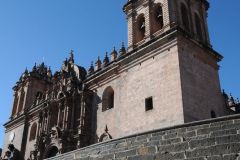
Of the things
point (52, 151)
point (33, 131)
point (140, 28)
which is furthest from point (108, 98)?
point (33, 131)

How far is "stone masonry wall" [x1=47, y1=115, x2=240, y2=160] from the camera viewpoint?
6339mm

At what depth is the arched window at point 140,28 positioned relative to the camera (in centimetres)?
2045

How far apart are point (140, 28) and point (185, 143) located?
14631mm

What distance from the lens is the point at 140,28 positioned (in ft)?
68.3

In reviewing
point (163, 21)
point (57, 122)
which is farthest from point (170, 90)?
point (57, 122)

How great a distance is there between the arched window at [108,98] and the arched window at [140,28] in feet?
12.6

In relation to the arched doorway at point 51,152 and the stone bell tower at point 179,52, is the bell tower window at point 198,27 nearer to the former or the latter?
the stone bell tower at point 179,52

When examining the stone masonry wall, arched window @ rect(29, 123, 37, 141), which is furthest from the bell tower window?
arched window @ rect(29, 123, 37, 141)

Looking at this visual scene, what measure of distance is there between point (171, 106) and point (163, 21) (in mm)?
5670

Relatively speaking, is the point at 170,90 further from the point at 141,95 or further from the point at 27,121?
the point at 27,121

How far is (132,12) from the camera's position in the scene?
69.7 ft

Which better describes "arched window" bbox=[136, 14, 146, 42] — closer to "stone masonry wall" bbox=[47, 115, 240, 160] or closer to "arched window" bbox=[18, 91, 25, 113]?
"stone masonry wall" bbox=[47, 115, 240, 160]

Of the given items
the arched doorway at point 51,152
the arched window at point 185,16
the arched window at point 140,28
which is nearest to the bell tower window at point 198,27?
the arched window at point 185,16

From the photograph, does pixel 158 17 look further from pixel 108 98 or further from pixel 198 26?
pixel 108 98
